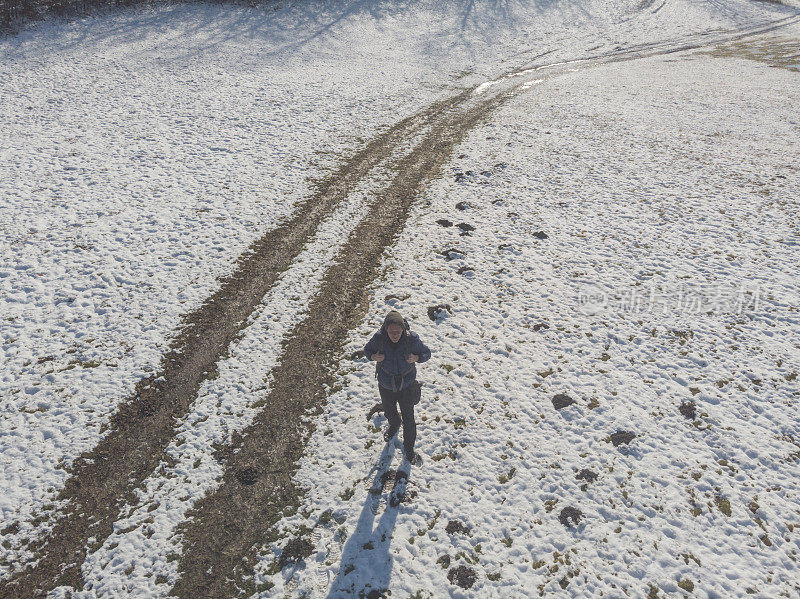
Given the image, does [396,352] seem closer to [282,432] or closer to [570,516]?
[282,432]

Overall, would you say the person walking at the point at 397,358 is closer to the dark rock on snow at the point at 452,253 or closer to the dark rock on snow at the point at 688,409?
the dark rock on snow at the point at 688,409

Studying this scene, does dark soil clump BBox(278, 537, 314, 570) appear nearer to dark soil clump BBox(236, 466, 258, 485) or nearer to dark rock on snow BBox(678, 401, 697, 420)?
dark soil clump BBox(236, 466, 258, 485)

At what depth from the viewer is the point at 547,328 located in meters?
11.7

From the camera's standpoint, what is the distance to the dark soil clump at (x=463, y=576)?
6910 mm

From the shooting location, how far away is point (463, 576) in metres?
7.00

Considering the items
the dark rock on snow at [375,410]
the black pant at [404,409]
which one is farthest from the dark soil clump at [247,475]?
the black pant at [404,409]

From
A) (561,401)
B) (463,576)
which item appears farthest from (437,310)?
(463,576)

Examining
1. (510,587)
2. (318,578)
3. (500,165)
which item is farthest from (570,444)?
(500,165)

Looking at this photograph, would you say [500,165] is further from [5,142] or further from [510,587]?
[5,142]

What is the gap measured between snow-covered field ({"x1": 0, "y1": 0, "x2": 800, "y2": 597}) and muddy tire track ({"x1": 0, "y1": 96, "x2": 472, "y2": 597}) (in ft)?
1.08

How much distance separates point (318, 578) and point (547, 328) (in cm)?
830

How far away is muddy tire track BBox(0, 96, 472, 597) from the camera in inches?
283

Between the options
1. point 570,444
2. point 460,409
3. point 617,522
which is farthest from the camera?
point 460,409

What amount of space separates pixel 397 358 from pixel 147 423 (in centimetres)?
610
